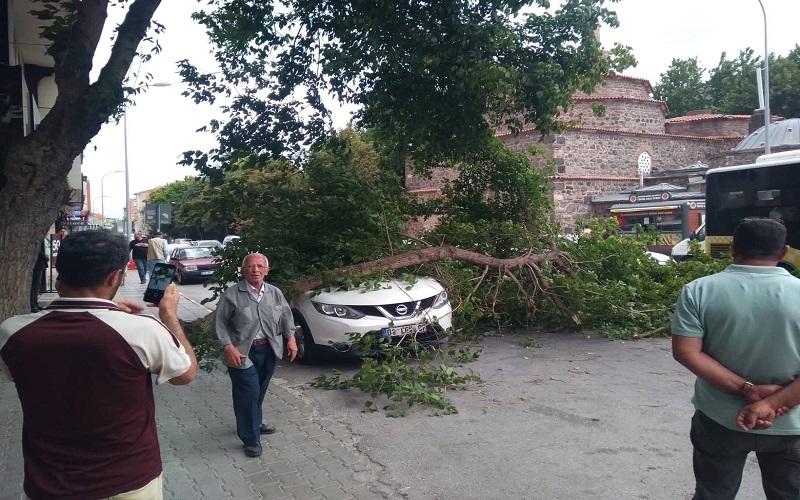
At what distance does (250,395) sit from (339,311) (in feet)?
8.96

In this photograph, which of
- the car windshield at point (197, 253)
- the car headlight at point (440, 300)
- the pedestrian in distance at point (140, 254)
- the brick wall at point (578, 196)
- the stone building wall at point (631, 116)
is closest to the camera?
the car headlight at point (440, 300)

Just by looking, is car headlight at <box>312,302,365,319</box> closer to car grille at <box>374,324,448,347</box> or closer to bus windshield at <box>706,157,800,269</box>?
car grille at <box>374,324,448,347</box>

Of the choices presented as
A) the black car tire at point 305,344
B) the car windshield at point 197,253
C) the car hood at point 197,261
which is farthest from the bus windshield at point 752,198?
the car windshield at point 197,253

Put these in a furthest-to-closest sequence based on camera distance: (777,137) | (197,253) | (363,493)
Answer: (777,137) < (197,253) < (363,493)

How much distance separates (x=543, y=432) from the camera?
5426 mm

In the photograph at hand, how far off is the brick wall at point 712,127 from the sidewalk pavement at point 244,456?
34.0 metres

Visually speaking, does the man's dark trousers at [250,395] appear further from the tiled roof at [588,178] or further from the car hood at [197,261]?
the tiled roof at [588,178]

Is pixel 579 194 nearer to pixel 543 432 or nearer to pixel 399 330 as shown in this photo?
pixel 399 330

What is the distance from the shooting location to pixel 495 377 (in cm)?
730

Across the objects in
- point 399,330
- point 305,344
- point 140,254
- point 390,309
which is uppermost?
point 140,254

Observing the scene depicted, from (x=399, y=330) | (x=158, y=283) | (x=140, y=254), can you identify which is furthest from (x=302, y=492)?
(x=140, y=254)

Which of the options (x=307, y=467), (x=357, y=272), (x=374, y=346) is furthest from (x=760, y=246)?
(x=357, y=272)

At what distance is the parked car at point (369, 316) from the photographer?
7.53 meters

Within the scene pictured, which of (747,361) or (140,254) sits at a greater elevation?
(747,361)
